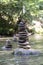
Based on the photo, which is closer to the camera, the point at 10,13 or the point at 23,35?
the point at 23,35

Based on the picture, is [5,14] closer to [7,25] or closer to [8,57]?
[7,25]

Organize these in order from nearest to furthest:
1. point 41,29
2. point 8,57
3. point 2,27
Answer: point 8,57 → point 2,27 → point 41,29

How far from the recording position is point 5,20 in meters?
33.1

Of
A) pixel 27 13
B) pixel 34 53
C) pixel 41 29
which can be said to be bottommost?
pixel 41 29

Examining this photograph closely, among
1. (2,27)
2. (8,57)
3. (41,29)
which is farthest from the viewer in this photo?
(41,29)

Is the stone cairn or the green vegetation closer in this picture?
the stone cairn

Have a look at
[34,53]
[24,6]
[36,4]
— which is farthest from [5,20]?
[34,53]

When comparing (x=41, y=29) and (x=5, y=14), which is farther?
Result: (x=41, y=29)

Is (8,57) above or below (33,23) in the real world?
above

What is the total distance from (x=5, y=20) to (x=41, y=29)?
4892 mm

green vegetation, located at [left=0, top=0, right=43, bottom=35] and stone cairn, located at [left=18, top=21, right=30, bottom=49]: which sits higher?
stone cairn, located at [left=18, top=21, right=30, bottom=49]

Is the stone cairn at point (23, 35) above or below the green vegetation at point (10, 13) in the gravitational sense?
above

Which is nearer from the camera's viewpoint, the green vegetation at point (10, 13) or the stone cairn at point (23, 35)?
the stone cairn at point (23, 35)

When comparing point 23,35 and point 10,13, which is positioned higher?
point 23,35
